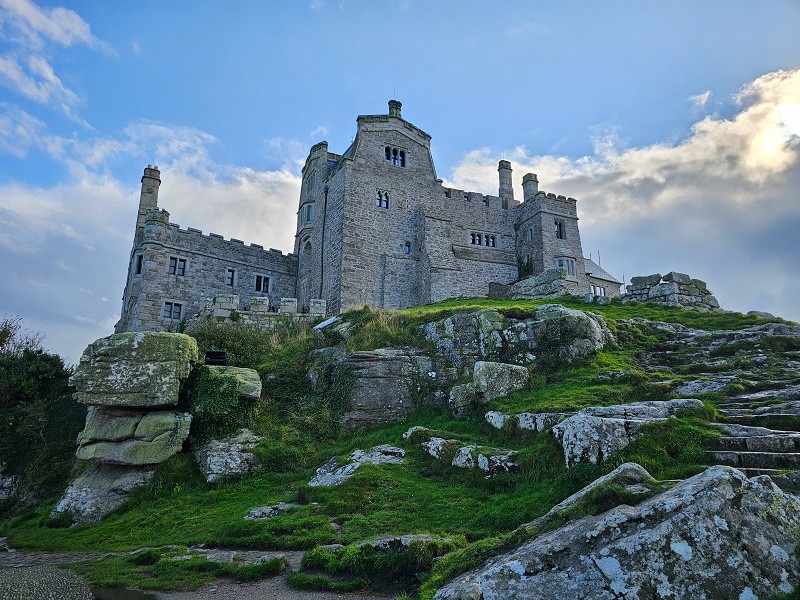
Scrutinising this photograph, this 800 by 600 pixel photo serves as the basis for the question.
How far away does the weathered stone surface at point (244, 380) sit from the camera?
1520 centimetres

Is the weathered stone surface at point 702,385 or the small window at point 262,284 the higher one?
the small window at point 262,284

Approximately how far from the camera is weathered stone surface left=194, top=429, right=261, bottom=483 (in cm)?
1319

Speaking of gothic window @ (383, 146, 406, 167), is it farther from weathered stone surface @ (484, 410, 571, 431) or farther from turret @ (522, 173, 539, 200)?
weathered stone surface @ (484, 410, 571, 431)

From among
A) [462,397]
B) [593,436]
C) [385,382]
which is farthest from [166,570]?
[385,382]

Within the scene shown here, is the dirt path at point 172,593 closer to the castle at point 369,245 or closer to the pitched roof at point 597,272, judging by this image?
the castle at point 369,245

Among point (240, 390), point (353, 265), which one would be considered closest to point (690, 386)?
point (240, 390)

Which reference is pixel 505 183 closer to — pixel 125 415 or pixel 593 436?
pixel 125 415

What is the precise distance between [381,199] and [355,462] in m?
27.9

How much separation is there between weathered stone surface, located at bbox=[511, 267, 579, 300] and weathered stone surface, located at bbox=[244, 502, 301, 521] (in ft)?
74.7

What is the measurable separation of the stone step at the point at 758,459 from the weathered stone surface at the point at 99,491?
12.9 meters

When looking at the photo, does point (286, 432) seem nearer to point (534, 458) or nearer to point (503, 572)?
point (534, 458)

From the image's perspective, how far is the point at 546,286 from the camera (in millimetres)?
32656

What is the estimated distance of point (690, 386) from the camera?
12.4 meters

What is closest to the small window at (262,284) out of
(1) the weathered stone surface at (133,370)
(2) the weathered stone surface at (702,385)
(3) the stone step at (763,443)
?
(1) the weathered stone surface at (133,370)
